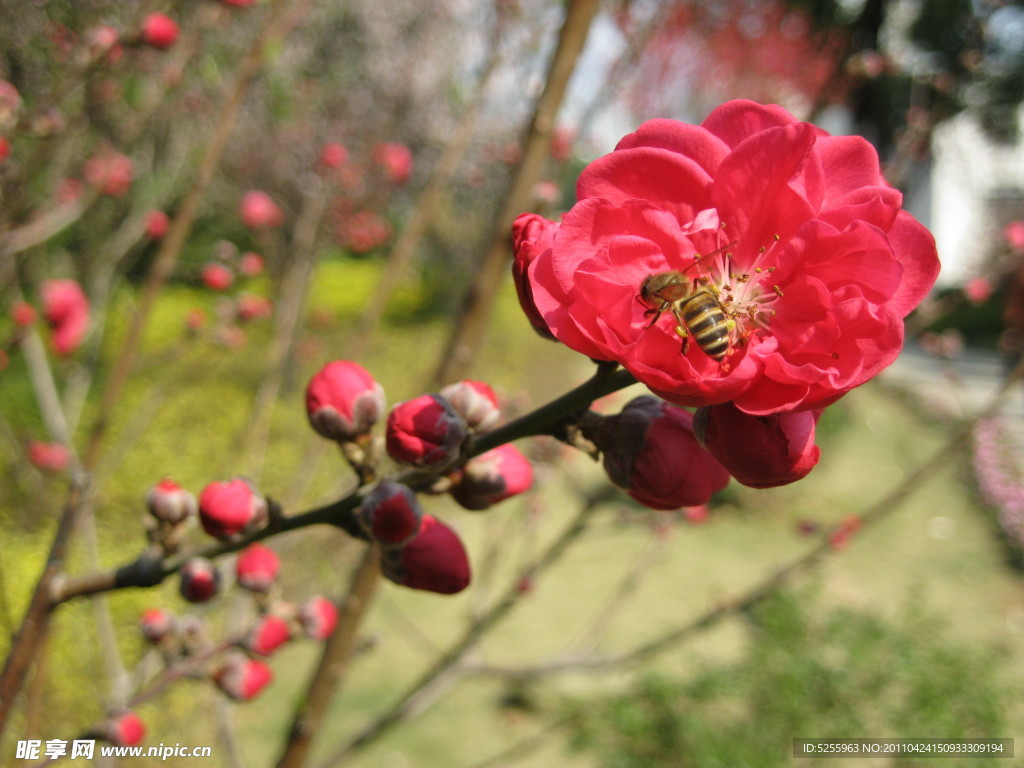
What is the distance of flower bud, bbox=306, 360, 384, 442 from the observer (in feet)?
2.96

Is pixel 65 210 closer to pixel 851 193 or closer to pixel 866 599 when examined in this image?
pixel 851 193

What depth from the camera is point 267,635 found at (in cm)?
133

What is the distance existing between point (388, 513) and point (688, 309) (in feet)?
1.21

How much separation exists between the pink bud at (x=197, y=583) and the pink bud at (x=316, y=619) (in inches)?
15.6

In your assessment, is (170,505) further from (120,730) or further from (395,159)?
(395,159)

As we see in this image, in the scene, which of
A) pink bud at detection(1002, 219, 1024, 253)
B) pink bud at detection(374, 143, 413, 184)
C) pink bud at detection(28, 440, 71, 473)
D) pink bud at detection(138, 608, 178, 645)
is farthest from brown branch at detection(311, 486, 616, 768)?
pink bud at detection(374, 143, 413, 184)

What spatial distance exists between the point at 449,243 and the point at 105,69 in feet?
34.2

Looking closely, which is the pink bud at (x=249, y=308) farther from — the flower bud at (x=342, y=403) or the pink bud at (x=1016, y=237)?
the pink bud at (x=1016, y=237)

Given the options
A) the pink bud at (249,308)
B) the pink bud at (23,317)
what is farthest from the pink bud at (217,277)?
the pink bud at (23,317)

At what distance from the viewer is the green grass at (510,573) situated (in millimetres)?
4059

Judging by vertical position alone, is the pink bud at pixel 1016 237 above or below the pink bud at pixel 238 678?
above

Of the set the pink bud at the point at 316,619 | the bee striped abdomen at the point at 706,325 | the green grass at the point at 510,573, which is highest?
the bee striped abdomen at the point at 706,325

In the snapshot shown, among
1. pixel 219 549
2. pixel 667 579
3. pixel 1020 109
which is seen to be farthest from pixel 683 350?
pixel 1020 109

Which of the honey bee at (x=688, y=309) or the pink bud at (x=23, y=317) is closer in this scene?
the honey bee at (x=688, y=309)
